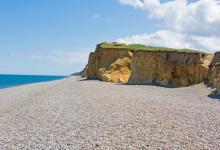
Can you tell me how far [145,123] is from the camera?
15242 millimetres

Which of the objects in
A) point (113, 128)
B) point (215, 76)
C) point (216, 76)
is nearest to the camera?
point (113, 128)

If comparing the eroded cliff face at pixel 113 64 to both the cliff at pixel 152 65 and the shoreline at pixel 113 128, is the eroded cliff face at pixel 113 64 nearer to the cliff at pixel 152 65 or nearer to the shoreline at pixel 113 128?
the cliff at pixel 152 65

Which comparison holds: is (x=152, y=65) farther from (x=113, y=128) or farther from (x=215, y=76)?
A: (x=113, y=128)

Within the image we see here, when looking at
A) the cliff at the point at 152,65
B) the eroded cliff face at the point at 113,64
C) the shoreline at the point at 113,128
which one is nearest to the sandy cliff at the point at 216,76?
the cliff at the point at 152,65

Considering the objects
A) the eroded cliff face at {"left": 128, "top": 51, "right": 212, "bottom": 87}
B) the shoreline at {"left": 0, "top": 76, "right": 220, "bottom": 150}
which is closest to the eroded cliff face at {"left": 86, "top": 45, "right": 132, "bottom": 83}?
the eroded cliff face at {"left": 128, "top": 51, "right": 212, "bottom": 87}

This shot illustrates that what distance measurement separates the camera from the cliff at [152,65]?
3831 cm

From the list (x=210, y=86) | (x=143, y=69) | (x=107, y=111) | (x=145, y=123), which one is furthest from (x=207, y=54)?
(x=145, y=123)

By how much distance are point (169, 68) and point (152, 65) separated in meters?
2.74

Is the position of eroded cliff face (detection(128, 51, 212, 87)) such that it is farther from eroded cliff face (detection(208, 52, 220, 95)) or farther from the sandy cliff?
the sandy cliff

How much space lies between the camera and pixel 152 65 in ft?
144

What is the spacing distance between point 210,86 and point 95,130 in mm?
21791

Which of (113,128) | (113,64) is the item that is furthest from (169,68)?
(113,128)

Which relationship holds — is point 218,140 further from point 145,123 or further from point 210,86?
point 210,86

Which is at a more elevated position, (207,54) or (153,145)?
(207,54)
